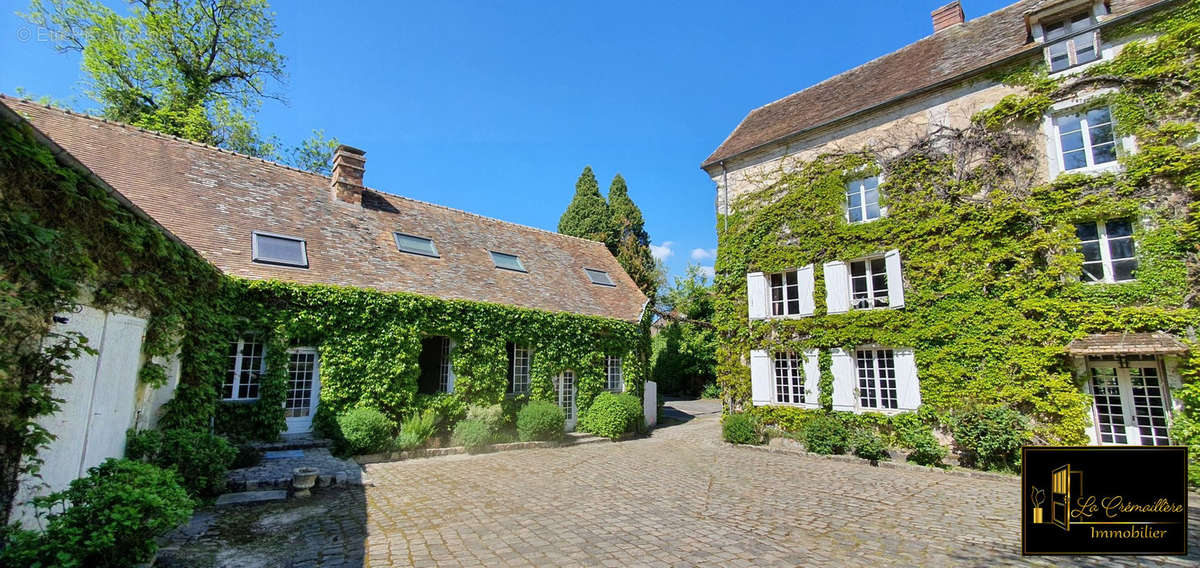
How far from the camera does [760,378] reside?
45.5 feet

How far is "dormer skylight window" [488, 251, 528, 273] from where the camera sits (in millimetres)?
15536

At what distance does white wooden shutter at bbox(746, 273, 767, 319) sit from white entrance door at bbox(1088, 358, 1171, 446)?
6809 mm

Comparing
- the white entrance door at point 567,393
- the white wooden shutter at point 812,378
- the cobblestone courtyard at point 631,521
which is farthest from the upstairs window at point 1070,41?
the white entrance door at point 567,393

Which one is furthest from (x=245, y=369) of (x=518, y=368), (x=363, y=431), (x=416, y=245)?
(x=518, y=368)

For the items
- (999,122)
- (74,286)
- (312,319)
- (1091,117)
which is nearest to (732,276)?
(999,122)

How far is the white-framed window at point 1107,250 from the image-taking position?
378 inches

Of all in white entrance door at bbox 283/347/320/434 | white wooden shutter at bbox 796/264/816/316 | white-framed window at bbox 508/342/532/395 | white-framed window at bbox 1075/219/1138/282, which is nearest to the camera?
white-framed window at bbox 1075/219/1138/282

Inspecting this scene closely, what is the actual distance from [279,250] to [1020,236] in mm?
16458

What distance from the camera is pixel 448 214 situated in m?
16.6

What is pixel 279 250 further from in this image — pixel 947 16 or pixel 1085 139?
pixel 947 16

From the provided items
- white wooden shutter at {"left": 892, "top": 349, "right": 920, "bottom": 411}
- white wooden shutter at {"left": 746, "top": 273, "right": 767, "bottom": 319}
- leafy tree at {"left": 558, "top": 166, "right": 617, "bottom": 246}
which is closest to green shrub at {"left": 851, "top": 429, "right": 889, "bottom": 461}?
white wooden shutter at {"left": 892, "top": 349, "right": 920, "bottom": 411}

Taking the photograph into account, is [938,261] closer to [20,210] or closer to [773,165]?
[773,165]

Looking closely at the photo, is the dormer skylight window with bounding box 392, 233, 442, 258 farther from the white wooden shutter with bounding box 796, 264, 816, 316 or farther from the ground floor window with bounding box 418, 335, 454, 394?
the white wooden shutter with bounding box 796, 264, 816, 316

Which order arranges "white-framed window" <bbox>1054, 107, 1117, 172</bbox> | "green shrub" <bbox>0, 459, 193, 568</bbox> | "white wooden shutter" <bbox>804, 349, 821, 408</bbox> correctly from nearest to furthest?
"green shrub" <bbox>0, 459, 193, 568</bbox> < "white-framed window" <bbox>1054, 107, 1117, 172</bbox> < "white wooden shutter" <bbox>804, 349, 821, 408</bbox>
